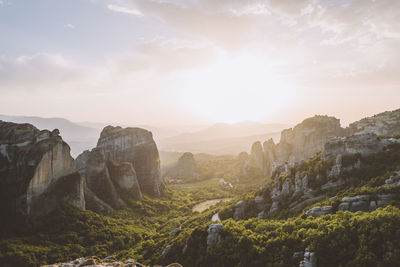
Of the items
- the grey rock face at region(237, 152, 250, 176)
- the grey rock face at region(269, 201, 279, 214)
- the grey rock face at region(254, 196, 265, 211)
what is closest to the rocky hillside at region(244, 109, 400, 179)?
the grey rock face at region(237, 152, 250, 176)

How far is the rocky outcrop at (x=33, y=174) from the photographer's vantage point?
42344mm

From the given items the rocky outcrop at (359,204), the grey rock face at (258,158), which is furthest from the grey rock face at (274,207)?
the grey rock face at (258,158)

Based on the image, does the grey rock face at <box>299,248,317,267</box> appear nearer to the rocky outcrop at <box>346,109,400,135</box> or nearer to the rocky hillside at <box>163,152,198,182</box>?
the rocky outcrop at <box>346,109,400,135</box>

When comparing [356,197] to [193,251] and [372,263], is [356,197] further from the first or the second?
[193,251]

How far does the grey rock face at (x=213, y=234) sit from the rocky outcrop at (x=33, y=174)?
3506cm

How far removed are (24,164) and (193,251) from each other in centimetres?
3709

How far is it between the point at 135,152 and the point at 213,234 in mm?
63112

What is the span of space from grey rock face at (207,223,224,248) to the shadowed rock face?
58.6 m

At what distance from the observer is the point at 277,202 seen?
41344 millimetres

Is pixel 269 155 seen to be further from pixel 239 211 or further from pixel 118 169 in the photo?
pixel 239 211

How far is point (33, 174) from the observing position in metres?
43.4

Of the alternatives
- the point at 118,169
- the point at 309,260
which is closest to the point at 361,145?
the point at 309,260

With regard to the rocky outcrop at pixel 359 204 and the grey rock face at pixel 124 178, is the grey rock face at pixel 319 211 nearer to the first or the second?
the rocky outcrop at pixel 359 204

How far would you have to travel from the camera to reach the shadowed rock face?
8450cm
